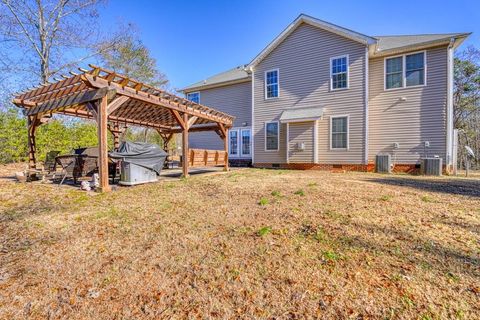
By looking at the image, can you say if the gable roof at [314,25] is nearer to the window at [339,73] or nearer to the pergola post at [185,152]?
the window at [339,73]

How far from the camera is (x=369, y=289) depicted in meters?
2.10

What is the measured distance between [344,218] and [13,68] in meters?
20.1

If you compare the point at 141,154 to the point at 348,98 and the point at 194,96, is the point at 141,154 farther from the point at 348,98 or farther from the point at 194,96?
the point at 194,96

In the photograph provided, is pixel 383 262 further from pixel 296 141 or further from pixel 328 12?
pixel 328 12

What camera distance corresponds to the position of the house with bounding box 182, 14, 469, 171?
1006 cm

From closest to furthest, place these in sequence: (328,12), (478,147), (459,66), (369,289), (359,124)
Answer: (369,289)
(359,124)
(328,12)
(459,66)
(478,147)

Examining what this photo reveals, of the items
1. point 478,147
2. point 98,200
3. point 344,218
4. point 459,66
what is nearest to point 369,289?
point 344,218

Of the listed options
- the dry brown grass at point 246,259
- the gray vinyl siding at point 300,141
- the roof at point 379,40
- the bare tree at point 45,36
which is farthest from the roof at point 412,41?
the bare tree at point 45,36

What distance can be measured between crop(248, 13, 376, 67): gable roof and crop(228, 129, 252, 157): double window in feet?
13.7

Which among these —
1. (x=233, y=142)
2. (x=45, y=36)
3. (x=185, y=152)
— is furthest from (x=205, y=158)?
(x=45, y=36)

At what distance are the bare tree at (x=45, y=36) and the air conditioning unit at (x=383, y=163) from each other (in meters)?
19.2

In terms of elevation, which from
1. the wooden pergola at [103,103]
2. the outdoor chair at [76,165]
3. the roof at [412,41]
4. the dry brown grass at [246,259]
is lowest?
the dry brown grass at [246,259]

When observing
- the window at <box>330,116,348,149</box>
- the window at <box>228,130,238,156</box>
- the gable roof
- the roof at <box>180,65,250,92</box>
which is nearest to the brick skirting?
the window at <box>330,116,348,149</box>

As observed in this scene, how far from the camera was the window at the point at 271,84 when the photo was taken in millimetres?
13344
